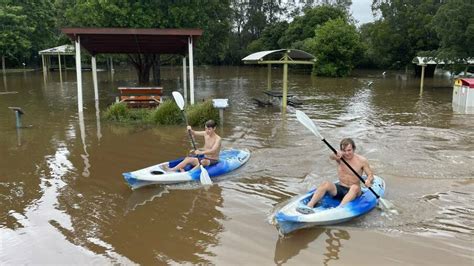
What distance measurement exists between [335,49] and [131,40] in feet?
94.3

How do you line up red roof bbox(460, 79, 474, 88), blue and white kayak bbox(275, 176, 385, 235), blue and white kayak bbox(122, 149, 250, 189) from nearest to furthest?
blue and white kayak bbox(275, 176, 385, 235)
blue and white kayak bbox(122, 149, 250, 189)
red roof bbox(460, 79, 474, 88)

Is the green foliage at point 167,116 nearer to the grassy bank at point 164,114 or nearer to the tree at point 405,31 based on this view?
the grassy bank at point 164,114

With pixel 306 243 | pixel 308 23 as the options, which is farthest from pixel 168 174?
pixel 308 23

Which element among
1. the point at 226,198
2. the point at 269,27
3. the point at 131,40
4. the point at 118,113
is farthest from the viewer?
the point at 269,27

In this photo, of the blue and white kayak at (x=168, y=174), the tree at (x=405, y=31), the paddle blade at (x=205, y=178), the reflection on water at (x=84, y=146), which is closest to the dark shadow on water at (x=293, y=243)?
the paddle blade at (x=205, y=178)

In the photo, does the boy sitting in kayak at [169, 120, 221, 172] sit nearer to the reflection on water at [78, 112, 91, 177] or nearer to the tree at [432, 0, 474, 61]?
the reflection on water at [78, 112, 91, 177]

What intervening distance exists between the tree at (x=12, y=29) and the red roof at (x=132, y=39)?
72.9 feet

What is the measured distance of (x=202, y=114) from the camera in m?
13.7

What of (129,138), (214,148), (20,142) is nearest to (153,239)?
(214,148)

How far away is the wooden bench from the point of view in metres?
16.8

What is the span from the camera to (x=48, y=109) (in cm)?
1794

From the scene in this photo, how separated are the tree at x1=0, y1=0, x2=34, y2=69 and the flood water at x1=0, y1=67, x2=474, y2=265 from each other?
1089 inches

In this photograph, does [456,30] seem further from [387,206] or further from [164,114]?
[387,206]

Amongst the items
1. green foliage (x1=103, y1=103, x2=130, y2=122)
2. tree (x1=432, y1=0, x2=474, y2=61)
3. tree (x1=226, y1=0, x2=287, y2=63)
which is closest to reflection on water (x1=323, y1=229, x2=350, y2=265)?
green foliage (x1=103, y1=103, x2=130, y2=122)
